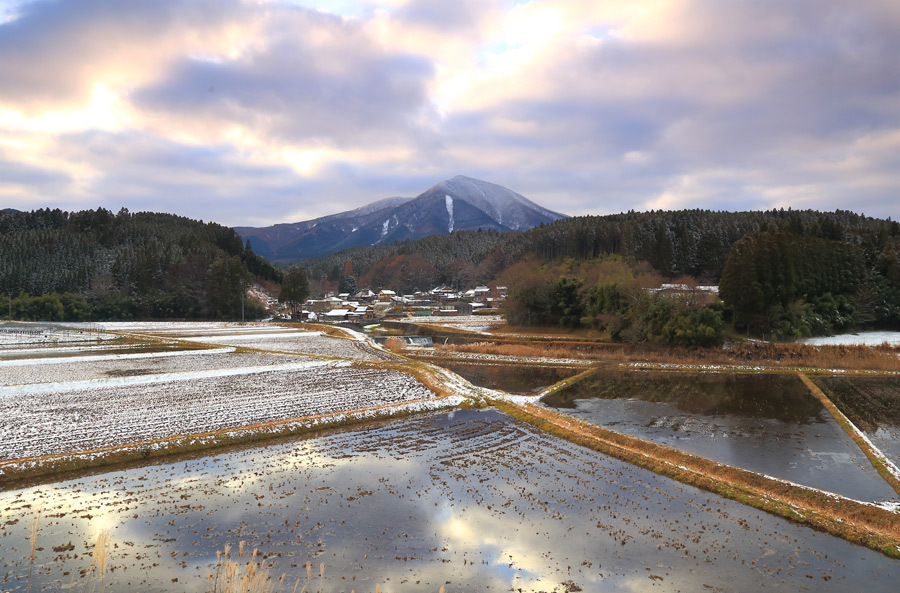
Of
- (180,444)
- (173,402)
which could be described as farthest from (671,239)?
(180,444)

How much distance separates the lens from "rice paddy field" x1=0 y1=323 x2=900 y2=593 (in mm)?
7938

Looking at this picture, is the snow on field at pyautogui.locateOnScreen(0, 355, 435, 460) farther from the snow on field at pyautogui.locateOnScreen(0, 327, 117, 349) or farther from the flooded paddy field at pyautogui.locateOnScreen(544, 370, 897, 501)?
the snow on field at pyautogui.locateOnScreen(0, 327, 117, 349)

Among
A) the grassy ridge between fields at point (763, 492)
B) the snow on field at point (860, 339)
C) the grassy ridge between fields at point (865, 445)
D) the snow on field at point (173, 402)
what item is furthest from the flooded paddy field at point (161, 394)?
the snow on field at point (860, 339)

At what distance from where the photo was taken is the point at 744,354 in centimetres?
3212

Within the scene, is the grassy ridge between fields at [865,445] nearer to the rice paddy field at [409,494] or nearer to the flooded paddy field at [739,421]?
the flooded paddy field at [739,421]

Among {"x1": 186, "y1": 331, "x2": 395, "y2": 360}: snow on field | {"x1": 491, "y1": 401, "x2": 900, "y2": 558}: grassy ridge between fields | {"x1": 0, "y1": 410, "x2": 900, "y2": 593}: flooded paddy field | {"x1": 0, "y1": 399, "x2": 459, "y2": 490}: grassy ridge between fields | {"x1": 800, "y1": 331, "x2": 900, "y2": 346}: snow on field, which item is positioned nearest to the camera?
{"x1": 0, "y1": 410, "x2": 900, "y2": 593}: flooded paddy field

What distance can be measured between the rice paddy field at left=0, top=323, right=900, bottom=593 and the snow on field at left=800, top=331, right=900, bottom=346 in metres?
14.3

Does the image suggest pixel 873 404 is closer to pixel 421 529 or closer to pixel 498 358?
pixel 498 358

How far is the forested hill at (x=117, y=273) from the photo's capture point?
68188 millimetres

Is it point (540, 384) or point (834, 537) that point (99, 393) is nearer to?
point (540, 384)

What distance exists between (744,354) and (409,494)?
28.8 metres

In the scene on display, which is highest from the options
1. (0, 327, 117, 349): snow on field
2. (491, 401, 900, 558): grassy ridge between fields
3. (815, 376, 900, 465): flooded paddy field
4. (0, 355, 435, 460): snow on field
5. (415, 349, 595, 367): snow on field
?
(0, 327, 117, 349): snow on field

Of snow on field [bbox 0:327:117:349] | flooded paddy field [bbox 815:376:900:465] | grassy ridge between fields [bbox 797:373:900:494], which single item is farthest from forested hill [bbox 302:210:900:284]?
snow on field [bbox 0:327:117:349]

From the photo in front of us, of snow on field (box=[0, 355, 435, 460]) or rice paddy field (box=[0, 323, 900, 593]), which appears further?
snow on field (box=[0, 355, 435, 460])
